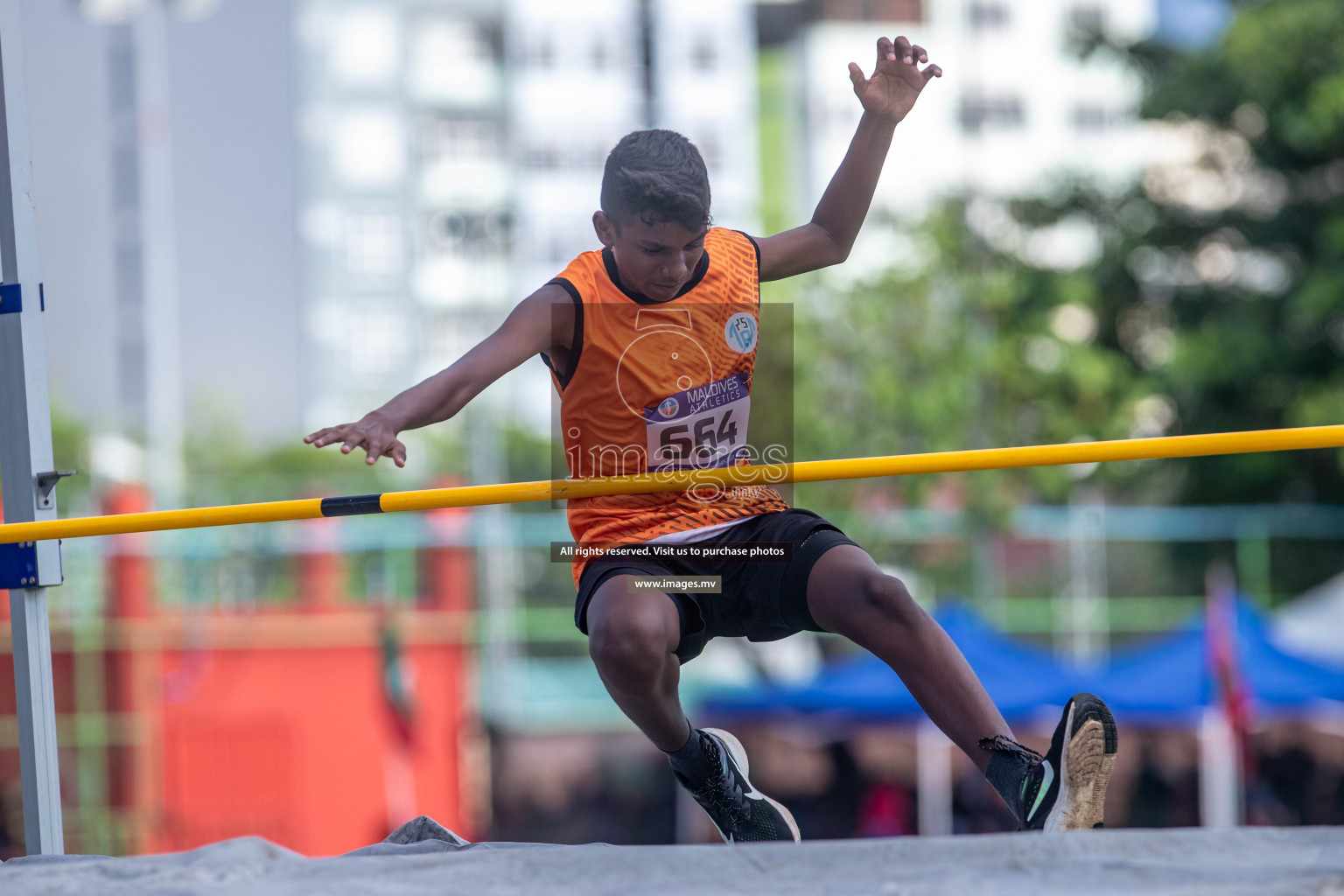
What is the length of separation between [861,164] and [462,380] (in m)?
1.23

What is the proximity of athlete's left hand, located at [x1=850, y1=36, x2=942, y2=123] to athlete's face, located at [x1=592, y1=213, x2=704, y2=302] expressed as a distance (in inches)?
26.5

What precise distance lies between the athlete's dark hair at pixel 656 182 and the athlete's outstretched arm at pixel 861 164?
0.39 meters

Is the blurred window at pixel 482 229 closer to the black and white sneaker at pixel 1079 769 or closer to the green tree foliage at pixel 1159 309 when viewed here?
the green tree foliage at pixel 1159 309

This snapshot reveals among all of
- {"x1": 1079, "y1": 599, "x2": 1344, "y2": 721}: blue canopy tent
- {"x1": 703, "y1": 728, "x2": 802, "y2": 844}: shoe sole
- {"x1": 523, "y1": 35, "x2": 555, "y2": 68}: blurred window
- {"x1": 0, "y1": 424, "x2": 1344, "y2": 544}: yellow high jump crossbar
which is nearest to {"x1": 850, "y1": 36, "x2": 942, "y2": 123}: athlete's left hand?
{"x1": 0, "y1": 424, "x2": 1344, "y2": 544}: yellow high jump crossbar

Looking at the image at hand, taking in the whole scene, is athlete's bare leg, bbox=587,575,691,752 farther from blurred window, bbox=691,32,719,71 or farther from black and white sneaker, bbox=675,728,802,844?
blurred window, bbox=691,32,719,71

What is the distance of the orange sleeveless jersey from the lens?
3.09m

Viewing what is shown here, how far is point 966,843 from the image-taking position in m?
2.60

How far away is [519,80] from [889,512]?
2533 cm

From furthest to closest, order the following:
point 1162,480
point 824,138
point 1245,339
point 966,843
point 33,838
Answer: point 824,138 < point 1162,480 < point 1245,339 < point 33,838 < point 966,843

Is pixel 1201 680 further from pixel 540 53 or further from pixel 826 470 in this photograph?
pixel 540 53

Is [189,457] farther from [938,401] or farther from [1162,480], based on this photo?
[1162,480]

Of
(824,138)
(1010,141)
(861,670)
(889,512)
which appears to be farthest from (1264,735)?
(1010,141)

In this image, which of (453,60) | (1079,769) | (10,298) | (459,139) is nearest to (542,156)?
(459,139)

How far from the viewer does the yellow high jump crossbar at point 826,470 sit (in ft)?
9.81
